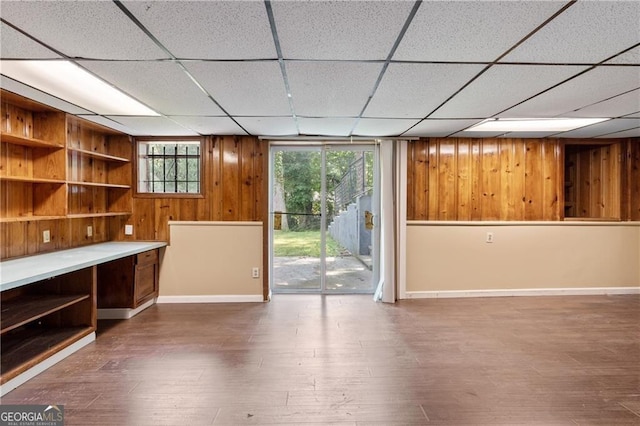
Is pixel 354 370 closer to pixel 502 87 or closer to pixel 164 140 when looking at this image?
pixel 502 87

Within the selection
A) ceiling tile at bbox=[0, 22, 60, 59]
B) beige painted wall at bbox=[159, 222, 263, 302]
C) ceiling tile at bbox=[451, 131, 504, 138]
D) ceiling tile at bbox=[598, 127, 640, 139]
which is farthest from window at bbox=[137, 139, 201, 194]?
ceiling tile at bbox=[598, 127, 640, 139]

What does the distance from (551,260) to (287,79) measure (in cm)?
455

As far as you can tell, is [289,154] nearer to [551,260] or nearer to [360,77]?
[360,77]

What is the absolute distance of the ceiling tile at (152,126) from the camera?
350 cm

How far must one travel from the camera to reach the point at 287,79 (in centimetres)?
235

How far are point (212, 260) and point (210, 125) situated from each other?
1.79m

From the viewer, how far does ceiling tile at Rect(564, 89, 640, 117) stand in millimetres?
2793

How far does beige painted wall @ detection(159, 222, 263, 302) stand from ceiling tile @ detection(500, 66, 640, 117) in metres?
3.34

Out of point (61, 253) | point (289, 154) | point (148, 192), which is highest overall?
point (289, 154)

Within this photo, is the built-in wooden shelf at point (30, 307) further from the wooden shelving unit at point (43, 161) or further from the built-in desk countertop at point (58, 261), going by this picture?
the wooden shelving unit at point (43, 161)

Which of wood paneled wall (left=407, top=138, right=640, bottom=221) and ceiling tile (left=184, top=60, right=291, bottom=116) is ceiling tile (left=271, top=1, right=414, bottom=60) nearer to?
ceiling tile (left=184, top=60, right=291, bottom=116)

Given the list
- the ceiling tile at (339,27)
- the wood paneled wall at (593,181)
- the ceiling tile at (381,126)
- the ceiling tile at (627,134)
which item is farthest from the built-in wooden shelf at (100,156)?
the wood paneled wall at (593,181)

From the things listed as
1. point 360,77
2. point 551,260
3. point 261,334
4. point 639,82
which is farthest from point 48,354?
point 551,260

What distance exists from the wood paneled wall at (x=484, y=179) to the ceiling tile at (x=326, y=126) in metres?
1.19
